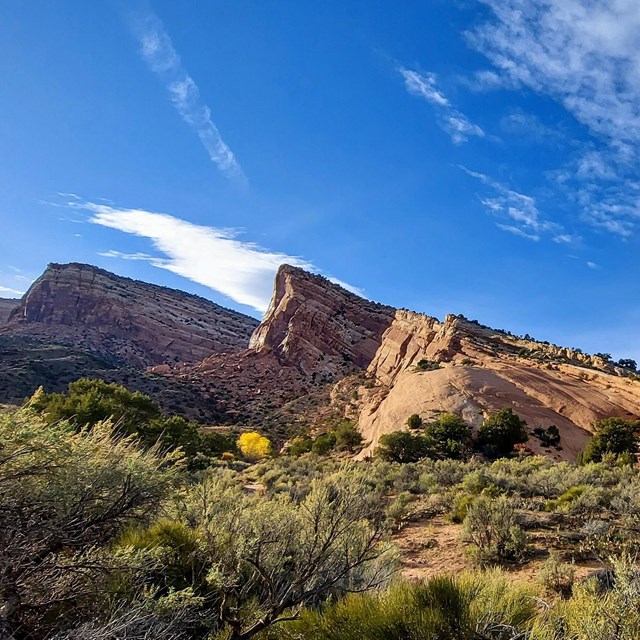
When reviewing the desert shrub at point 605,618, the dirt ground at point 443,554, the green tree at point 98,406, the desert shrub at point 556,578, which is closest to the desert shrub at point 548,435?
the dirt ground at point 443,554

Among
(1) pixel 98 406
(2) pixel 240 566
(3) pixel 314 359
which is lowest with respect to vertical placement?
(1) pixel 98 406

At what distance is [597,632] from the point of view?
10.4ft

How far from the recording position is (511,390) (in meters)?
36.3

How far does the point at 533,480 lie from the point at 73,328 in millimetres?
101423

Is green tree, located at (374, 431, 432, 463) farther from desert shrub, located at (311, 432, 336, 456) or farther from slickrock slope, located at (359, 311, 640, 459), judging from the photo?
desert shrub, located at (311, 432, 336, 456)

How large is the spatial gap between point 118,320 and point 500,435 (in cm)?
9013

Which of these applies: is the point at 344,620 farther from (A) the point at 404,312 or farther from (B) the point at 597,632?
(A) the point at 404,312

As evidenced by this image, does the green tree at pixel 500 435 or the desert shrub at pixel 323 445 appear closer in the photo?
the green tree at pixel 500 435

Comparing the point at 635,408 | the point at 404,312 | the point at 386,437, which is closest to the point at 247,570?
the point at 386,437

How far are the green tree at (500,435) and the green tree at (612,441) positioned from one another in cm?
391

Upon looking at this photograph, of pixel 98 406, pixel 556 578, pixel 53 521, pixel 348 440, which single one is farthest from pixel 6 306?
pixel 556 578

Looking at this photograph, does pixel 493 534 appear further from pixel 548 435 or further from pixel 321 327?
pixel 321 327

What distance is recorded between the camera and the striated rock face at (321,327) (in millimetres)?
72188

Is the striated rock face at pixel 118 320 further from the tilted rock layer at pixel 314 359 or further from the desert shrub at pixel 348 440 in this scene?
the desert shrub at pixel 348 440
